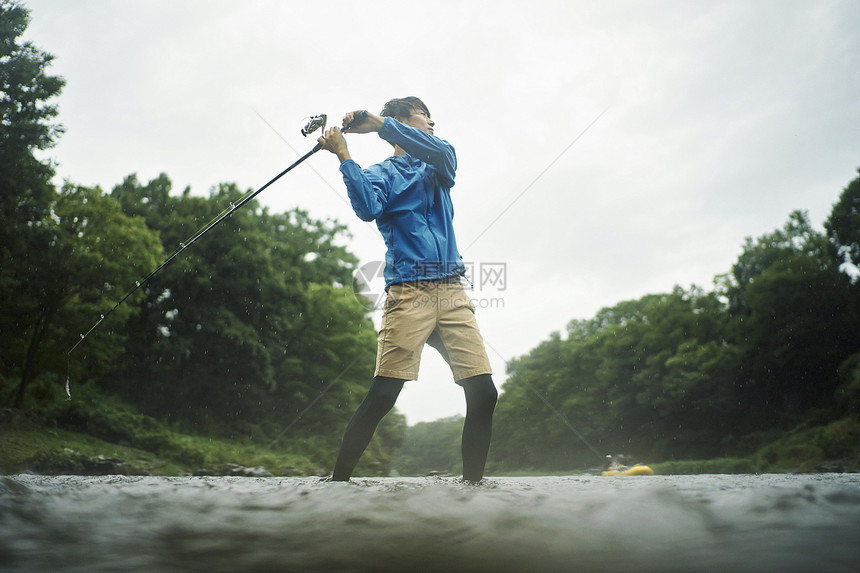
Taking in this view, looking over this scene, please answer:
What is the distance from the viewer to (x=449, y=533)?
140 centimetres

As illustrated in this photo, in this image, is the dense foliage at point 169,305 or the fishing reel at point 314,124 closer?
the fishing reel at point 314,124

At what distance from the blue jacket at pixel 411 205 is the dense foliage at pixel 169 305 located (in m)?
16.4

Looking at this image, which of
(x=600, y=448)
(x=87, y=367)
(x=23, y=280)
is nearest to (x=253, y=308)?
(x=87, y=367)

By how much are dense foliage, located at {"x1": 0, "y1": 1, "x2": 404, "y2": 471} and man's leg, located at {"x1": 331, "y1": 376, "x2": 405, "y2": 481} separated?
55.4 feet

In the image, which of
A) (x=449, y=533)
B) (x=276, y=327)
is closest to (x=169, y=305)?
(x=276, y=327)

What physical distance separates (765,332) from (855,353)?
4.54 meters

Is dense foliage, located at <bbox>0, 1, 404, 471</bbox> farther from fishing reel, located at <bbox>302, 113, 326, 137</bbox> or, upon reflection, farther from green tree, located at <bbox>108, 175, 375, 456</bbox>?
fishing reel, located at <bbox>302, 113, 326, 137</bbox>

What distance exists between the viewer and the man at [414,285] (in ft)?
10.4

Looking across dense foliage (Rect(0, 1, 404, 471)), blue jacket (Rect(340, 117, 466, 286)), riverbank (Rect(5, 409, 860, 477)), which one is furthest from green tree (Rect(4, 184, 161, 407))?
blue jacket (Rect(340, 117, 466, 286))

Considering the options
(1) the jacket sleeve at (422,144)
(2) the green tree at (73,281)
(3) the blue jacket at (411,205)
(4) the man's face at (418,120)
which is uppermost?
(2) the green tree at (73,281)

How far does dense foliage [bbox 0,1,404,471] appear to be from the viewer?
829 inches

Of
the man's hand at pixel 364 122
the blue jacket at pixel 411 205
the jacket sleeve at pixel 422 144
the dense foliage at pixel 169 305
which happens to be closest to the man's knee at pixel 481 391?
the blue jacket at pixel 411 205

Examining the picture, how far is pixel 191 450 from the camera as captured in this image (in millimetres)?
21953

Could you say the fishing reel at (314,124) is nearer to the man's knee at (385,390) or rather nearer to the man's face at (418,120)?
the man's face at (418,120)
